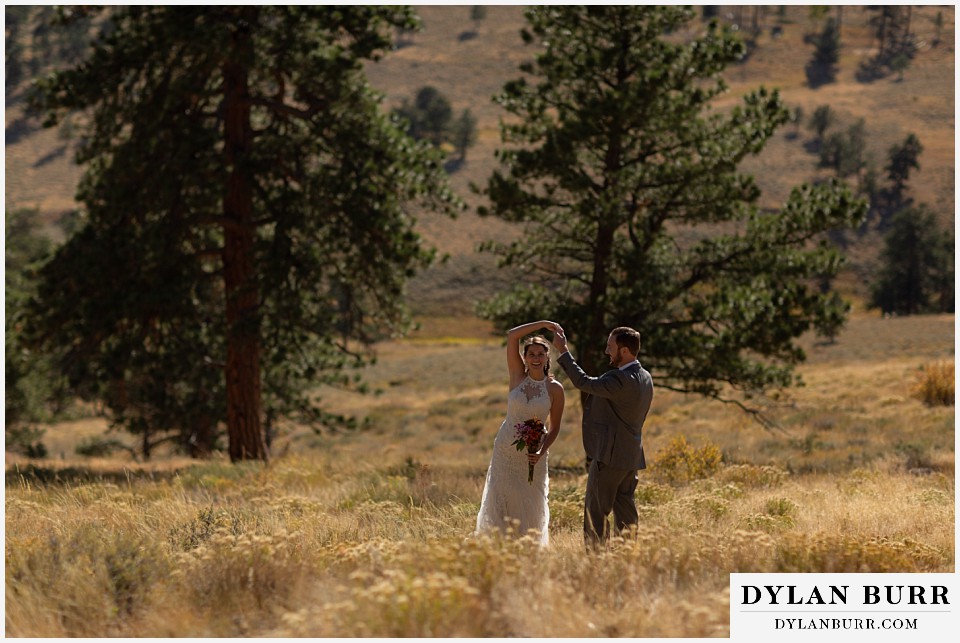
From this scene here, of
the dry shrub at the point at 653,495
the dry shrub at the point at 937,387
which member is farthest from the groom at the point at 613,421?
the dry shrub at the point at 937,387

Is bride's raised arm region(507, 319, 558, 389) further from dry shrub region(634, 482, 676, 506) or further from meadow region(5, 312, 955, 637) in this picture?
dry shrub region(634, 482, 676, 506)

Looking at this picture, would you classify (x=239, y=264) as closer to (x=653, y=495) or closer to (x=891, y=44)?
(x=653, y=495)

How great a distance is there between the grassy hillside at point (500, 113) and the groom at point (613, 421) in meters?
72.6

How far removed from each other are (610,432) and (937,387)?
19.1 metres

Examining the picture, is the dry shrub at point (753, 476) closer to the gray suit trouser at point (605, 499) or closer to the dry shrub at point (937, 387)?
the gray suit trouser at point (605, 499)

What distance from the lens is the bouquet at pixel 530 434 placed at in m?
6.96

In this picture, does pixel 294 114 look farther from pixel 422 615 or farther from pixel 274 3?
pixel 422 615

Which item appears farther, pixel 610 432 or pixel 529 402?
pixel 529 402

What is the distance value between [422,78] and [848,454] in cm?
15141

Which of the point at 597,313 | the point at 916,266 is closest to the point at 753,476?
the point at 597,313

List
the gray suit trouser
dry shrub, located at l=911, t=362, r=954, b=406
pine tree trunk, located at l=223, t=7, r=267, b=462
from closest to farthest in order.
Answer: the gray suit trouser → pine tree trunk, located at l=223, t=7, r=267, b=462 → dry shrub, located at l=911, t=362, r=954, b=406

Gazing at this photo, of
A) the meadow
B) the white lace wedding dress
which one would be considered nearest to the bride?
the white lace wedding dress

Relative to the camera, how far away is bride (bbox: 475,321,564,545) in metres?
6.96

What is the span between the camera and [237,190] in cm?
1477
